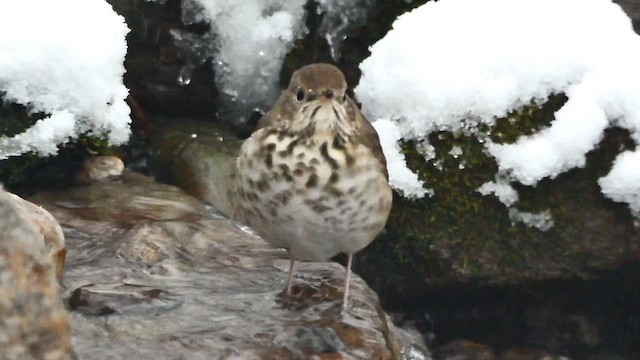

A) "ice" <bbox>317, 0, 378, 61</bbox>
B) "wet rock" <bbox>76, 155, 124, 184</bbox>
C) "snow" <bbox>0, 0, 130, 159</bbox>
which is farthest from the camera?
"ice" <bbox>317, 0, 378, 61</bbox>

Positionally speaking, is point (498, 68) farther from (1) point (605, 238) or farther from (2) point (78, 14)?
(2) point (78, 14)

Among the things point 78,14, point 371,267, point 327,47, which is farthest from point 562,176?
point 78,14

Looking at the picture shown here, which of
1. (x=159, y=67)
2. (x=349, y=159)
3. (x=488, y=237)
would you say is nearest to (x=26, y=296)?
(x=349, y=159)

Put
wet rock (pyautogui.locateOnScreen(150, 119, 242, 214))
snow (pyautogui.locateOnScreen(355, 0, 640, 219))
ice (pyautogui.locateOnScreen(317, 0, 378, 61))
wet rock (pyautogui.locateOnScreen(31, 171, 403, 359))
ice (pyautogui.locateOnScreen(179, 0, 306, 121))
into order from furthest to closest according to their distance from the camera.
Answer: ice (pyautogui.locateOnScreen(179, 0, 306, 121)) → ice (pyautogui.locateOnScreen(317, 0, 378, 61)) → wet rock (pyautogui.locateOnScreen(150, 119, 242, 214)) → snow (pyautogui.locateOnScreen(355, 0, 640, 219)) → wet rock (pyautogui.locateOnScreen(31, 171, 403, 359))

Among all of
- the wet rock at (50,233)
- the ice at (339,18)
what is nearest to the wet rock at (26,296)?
the wet rock at (50,233)

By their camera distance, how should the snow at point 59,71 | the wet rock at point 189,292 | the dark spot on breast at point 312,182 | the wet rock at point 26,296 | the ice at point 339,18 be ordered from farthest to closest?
the ice at point 339,18, the snow at point 59,71, the dark spot on breast at point 312,182, the wet rock at point 189,292, the wet rock at point 26,296

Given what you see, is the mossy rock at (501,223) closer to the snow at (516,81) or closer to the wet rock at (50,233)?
the snow at (516,81)

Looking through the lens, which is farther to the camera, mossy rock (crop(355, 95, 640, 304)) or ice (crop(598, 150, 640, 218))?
mossy rock (crop(355, 95, 640, 304))

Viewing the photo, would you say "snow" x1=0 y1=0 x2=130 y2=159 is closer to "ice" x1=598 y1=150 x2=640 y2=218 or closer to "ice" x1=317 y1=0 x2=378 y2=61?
"ice" x1=317 y1=0 x2=378 y2=61

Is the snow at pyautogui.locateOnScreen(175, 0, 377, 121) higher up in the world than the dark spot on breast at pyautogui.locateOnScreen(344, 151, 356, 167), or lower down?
higher up

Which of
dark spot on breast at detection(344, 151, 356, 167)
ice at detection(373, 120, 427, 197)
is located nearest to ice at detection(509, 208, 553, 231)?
ice at detection(373, 120, 427, 197)
